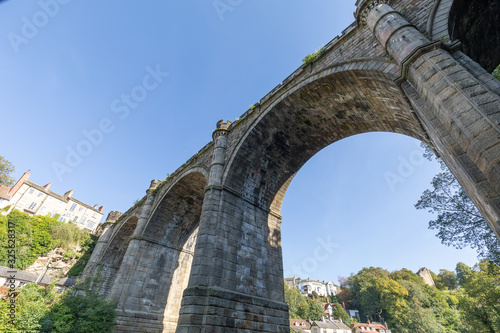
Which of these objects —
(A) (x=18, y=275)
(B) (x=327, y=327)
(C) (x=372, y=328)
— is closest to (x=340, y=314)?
(C) (x=372, y=328)

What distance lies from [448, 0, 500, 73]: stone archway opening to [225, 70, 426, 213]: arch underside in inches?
83.6

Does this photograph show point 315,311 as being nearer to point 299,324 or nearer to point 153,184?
point 299,324

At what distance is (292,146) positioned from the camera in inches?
501

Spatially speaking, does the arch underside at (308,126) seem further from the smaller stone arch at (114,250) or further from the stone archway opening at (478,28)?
the smaller stone arch at (114,250)

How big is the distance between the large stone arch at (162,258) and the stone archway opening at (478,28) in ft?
40.6

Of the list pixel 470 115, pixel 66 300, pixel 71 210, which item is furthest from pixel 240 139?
pixel 71 210

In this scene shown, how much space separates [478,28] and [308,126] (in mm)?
6548

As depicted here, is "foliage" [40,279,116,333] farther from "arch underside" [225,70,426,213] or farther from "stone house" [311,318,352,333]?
"stone house" [311,318,352,333]

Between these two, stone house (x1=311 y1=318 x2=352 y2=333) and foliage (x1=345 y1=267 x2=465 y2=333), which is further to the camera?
stone house (x1=311 y1=318 x2=352 y2=333)

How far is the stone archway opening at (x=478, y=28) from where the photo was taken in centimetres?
611

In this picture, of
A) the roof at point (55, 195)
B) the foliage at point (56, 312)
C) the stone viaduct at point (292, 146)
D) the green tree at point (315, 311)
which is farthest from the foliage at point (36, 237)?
the green tree at point (315, 311)

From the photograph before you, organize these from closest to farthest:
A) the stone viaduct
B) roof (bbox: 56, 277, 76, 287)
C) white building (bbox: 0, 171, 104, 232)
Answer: the stone viaduct < roof (bbox: 56, 277, 76, 287) < white building (bbox: 0, 171, 104, 232)

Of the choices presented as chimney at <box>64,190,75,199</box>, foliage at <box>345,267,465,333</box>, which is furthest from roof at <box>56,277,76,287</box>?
foliage at <box>345,267,465,333</box>

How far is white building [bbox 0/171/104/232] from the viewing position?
39.7 meters
